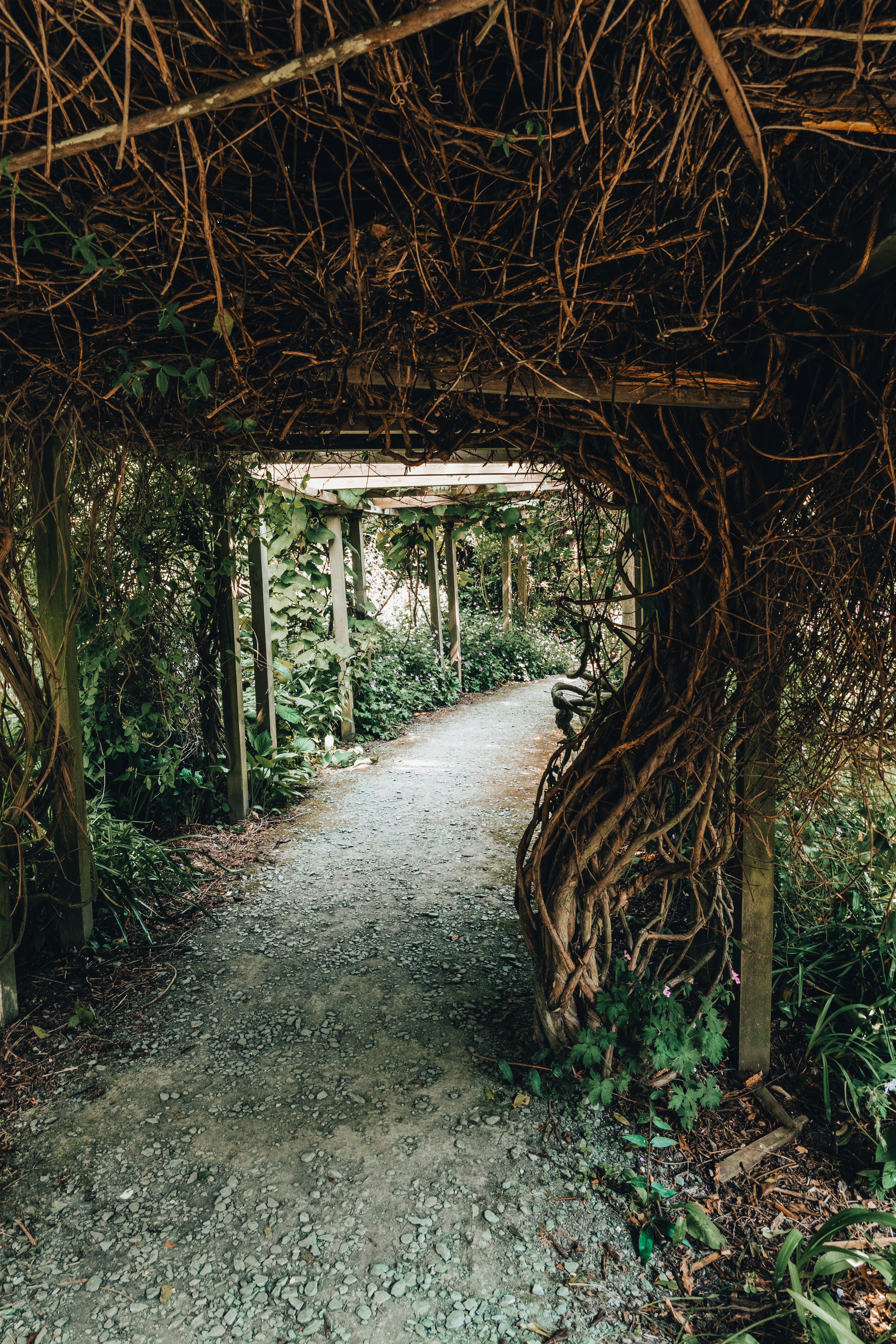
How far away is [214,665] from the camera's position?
14.2 feet

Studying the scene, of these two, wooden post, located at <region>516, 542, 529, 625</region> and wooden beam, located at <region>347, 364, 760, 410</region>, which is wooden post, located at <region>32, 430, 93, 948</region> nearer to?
wooden beam, located at <region>347, 364, 760, 410</region>

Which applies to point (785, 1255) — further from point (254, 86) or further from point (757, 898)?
point (254, 86)

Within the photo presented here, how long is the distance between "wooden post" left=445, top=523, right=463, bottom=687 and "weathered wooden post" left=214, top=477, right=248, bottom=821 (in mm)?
5042

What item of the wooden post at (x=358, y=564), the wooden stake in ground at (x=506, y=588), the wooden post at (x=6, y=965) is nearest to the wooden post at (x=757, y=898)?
the wooden post at (x=6, y=965)

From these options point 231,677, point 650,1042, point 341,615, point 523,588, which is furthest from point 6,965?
point 523,588

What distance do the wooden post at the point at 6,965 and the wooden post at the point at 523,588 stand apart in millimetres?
9523

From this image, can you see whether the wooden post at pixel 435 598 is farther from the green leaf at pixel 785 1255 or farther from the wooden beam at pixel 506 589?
the green leaf at pixel 785 1255

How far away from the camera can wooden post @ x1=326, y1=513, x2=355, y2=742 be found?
6.50 m

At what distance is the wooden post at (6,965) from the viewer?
2.55 meters

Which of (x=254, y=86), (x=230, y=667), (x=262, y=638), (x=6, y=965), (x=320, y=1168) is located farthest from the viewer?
(x=262, y=638)

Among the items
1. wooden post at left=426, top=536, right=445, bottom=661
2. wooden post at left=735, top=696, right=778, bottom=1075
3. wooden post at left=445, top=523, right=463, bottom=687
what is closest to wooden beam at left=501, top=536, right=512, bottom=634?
wooden post at left=445, top=523, right=463, bottom=687

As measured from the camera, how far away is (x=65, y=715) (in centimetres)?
282

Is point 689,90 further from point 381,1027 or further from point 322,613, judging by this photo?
point 322,613

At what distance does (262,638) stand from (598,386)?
383cm
